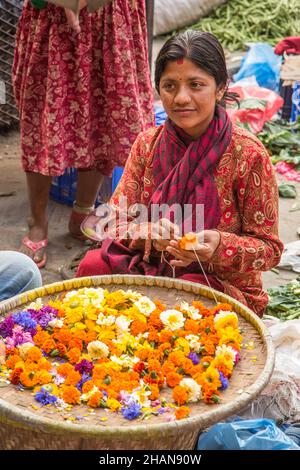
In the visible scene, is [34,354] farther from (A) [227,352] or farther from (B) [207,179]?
(B) [207,179]

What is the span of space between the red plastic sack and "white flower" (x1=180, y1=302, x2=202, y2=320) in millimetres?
3586

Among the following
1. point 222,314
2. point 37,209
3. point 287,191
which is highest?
point 222,314

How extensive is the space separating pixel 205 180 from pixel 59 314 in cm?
69

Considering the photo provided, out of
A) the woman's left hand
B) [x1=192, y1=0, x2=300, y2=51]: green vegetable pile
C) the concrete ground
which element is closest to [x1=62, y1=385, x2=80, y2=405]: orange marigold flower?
the woman's left hand

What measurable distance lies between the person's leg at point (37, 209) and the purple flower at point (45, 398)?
2.03 meters

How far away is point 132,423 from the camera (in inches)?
77.1

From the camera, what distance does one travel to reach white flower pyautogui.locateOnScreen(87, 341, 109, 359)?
7.32ft

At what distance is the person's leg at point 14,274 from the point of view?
2.64 metres

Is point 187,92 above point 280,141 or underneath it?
above

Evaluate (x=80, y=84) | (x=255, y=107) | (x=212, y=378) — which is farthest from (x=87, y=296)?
(x=255, y=107)

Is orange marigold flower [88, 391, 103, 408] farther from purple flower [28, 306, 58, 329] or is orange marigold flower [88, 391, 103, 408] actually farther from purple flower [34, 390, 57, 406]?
purple flower [28, 306, 58, 329]

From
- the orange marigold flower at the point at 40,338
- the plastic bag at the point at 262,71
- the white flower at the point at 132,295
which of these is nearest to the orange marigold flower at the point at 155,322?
the white flower at the point at 132,295

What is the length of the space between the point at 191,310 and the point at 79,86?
1702 mm

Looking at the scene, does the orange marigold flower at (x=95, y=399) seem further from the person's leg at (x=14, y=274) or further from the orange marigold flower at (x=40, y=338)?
the person's leg at (x=14, y=274)
